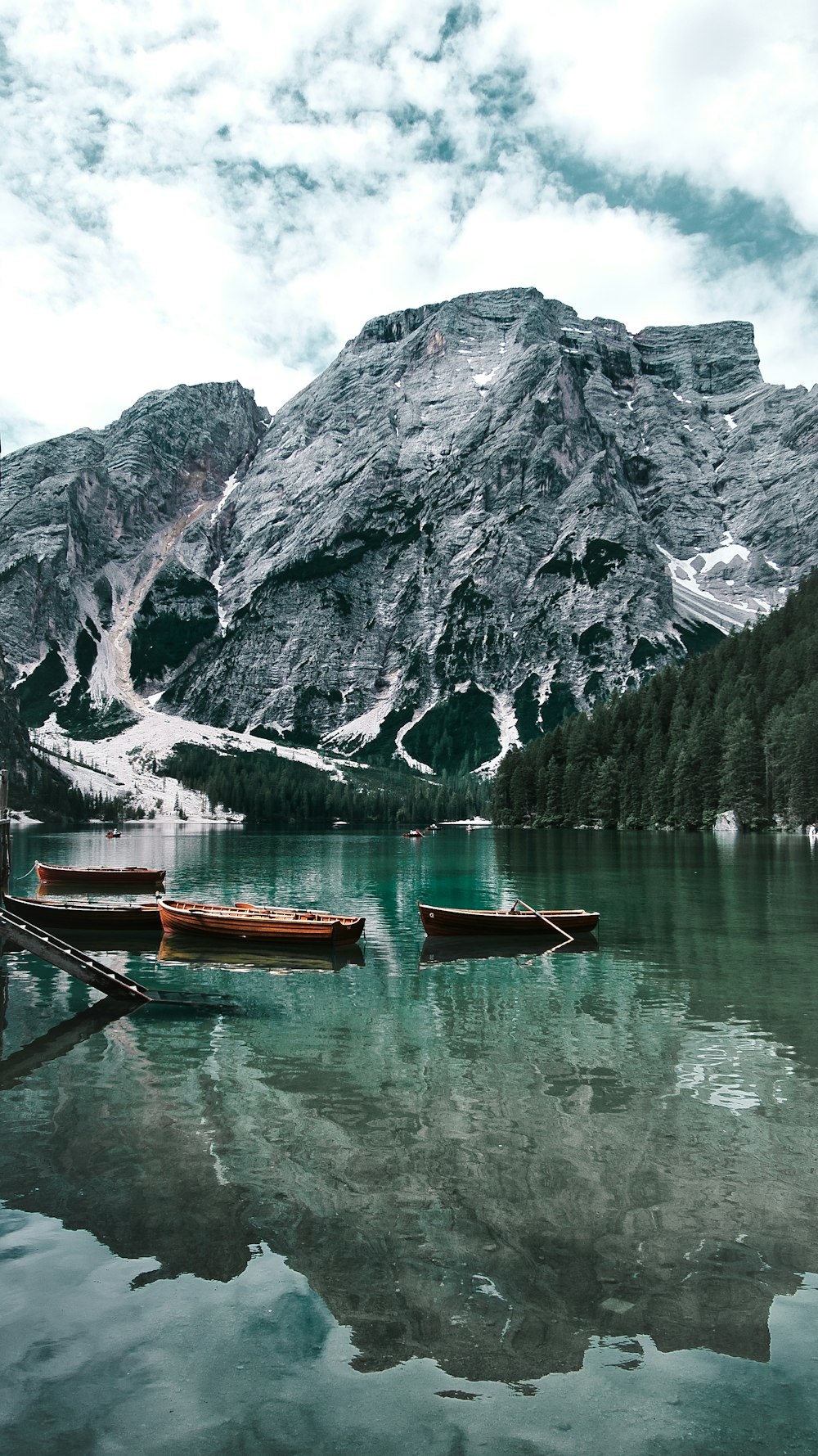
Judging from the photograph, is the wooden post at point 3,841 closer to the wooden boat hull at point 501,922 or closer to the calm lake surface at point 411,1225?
the calm lake surface at point 411,1225

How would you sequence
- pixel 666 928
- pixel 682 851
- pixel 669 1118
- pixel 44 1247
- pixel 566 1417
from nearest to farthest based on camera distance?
pixel 566 1417 → pixel 44 1247 → pixel 669 1118 → pixel 666 928 → pixel 682 851

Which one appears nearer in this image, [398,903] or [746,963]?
[746,963]

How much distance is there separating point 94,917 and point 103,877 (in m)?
30.2

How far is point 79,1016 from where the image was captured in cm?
3008

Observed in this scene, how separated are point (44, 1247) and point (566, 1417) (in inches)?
328

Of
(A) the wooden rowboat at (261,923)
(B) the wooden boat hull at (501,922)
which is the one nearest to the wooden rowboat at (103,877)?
(A) the wooden rowboat at (261,923)

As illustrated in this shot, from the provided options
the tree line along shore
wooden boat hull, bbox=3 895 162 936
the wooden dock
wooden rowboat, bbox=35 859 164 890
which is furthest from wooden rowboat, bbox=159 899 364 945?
the tree line along shore

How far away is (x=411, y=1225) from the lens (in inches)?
550

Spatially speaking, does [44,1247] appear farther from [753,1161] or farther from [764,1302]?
[753,1161]

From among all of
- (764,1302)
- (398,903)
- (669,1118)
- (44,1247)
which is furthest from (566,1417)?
(398,903)

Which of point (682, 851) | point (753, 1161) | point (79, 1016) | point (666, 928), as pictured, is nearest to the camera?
point (753, 1161)

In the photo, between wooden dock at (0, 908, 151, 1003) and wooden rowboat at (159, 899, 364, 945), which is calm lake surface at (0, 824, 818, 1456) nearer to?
wooden dock at (0, 908, 151, 1003)

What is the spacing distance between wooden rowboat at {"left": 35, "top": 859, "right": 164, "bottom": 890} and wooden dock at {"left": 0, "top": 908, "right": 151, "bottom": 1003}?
140 feet

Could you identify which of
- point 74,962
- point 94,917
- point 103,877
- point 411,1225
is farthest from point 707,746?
point 411,1225
